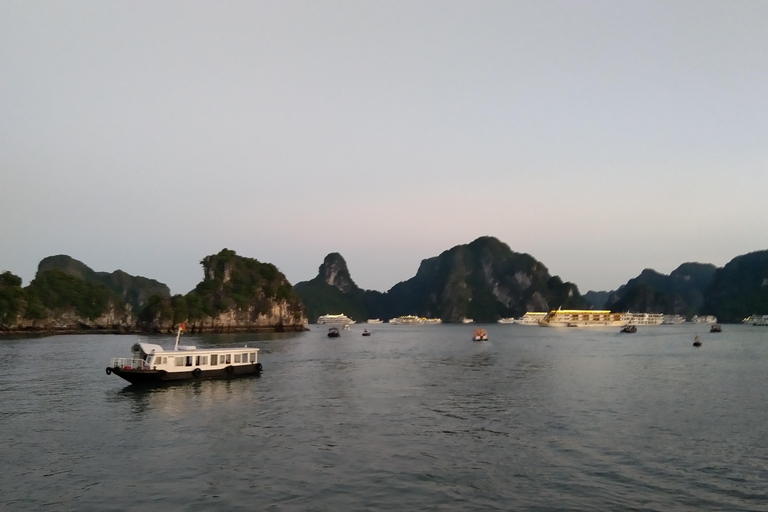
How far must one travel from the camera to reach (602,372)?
59281 mm

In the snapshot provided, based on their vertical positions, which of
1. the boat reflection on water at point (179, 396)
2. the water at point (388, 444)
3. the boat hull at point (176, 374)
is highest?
the boat hull at point (176, 374)

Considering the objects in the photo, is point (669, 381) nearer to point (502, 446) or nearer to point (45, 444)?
point (502, 446)

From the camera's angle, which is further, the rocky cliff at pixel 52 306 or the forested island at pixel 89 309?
the forested island at pixel 89 309

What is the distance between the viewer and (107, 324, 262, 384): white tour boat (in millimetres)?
48969

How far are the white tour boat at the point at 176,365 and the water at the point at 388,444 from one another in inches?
67.8

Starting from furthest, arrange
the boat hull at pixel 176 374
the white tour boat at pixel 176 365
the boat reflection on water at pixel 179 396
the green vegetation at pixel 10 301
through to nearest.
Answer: the green vegetation at pixel 10 301
the white tour boat at pixel 176 365
the boat hull at pixel 176 374
the boat reflection on water at pixel 179 396

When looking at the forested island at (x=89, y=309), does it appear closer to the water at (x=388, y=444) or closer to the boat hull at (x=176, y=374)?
the water at (x=388, y=444)

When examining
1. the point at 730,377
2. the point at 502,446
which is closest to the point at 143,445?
the point at 502,446

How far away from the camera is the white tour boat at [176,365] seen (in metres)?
49.0

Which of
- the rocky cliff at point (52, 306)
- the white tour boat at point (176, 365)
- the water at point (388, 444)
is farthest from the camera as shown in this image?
the rocky cliff at point (52, 306)

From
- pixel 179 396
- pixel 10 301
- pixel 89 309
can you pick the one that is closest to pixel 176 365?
pixel 179 396

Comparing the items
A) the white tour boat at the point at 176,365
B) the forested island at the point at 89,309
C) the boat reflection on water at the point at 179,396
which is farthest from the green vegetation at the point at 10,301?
the boat reflection on water at the point at 179,396

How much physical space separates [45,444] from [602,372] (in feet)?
172

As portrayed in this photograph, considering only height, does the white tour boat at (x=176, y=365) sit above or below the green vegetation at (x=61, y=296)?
below
